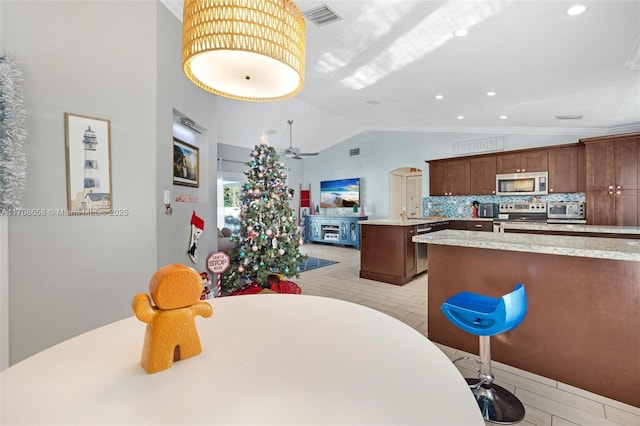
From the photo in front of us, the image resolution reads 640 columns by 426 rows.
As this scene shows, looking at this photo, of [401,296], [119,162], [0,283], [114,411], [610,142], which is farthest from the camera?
[610,142]

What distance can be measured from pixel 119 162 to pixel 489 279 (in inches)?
112

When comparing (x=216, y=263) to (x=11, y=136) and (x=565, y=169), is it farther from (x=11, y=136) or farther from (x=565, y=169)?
(x=565, y=169)

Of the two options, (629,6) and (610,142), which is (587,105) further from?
(629,6)

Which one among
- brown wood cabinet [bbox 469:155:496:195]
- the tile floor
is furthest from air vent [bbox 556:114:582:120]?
Answer: the tile floor

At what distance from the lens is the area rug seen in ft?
17.9

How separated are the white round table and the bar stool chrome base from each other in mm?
1295

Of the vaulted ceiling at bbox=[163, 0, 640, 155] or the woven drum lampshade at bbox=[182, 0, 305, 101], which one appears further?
the vaulted ceiling at bbox=[163, 0, 640, 155]

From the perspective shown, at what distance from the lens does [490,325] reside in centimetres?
156

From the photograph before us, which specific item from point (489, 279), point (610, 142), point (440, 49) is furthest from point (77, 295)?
point (610, 142)

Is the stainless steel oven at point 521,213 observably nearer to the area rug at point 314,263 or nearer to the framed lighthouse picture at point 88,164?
the area rug at point 314,263

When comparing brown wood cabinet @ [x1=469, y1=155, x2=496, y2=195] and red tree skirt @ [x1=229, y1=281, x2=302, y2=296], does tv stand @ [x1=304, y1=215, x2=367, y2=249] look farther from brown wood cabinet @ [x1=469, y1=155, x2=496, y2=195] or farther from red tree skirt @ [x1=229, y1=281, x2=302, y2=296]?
red tree skirt @ [x1=229, y1=281, x2=302, y2=296]

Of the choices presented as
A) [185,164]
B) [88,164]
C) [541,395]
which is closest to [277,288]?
[185,164]

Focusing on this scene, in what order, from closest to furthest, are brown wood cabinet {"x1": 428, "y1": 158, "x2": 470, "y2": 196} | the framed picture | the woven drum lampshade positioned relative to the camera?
the woven drum lampshade → the framed picture → brown wood cabinet {"x1": 428, "y1": 158, "x2": 470, "y2": 196}

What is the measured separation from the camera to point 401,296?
3.67 m
